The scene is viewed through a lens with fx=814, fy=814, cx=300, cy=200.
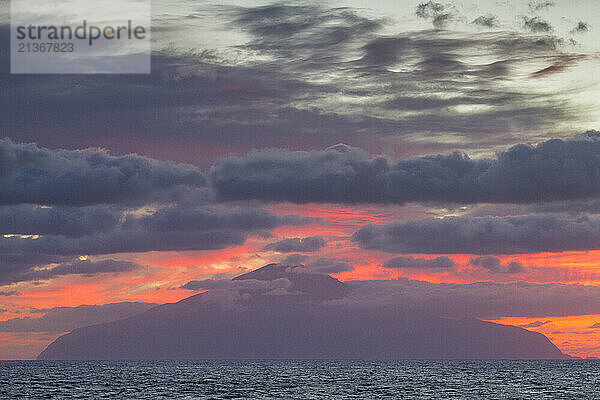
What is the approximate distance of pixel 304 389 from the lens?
152m

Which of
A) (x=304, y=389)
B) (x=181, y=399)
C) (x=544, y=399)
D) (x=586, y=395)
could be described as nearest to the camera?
(x=181, y=399)

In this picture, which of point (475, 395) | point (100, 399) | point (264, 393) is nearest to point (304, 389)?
point (264, 393)

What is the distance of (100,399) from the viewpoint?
407 ft

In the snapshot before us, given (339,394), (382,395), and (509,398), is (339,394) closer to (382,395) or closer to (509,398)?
(382,395)

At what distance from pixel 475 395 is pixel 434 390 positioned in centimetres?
1410

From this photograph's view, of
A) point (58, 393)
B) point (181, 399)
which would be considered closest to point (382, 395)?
point (181, 399)

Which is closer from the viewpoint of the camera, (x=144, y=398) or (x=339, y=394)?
(x=144, y=398)

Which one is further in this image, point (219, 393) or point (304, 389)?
point (304, 389)

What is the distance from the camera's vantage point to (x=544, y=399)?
131 meters

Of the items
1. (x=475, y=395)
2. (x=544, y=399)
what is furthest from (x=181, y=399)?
(x=544, y=399)

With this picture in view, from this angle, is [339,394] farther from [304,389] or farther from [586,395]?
[586,395]

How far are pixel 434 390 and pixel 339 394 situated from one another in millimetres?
21671

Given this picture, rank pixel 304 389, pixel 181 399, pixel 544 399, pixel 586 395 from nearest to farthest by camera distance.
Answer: pixel 181 399
pixel 544 399
pixel 586 395
pixel 304 389

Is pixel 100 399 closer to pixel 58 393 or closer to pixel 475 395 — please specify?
pixel 58 393
